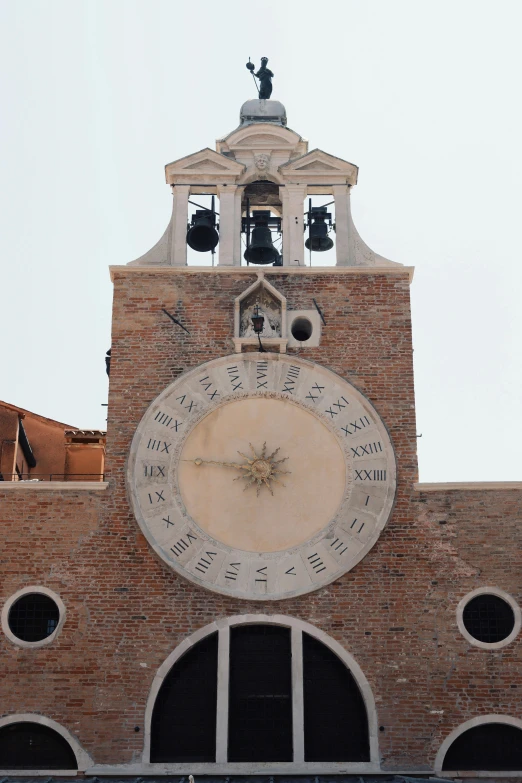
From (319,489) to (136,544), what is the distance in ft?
9.36

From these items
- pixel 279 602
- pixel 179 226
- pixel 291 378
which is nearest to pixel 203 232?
pixel 179 226

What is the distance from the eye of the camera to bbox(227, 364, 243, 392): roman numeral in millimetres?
22047

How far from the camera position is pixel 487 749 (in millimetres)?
19984

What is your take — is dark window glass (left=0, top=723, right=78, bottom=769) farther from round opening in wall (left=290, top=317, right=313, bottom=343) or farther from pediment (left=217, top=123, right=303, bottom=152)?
pediment (left=217, top=123, right=303, bottom=152)

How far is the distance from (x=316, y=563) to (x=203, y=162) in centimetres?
720

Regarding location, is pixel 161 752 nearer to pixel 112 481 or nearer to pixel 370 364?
pixel 112 481

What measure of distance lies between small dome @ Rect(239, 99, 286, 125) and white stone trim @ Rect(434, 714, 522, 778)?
10.9 meters

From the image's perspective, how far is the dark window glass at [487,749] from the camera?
782 inches

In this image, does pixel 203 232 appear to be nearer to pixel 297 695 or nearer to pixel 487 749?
pixel 297 695

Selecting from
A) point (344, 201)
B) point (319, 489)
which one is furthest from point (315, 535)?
point (344, 201)

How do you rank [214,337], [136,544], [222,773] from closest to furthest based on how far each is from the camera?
[222,773]
[136,544]
[214,337]

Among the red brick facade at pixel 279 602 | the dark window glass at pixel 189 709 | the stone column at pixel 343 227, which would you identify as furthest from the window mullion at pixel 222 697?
the stone column at pixel 343 227

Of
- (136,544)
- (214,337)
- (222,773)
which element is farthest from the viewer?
(214,337)

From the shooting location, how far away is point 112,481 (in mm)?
21469
